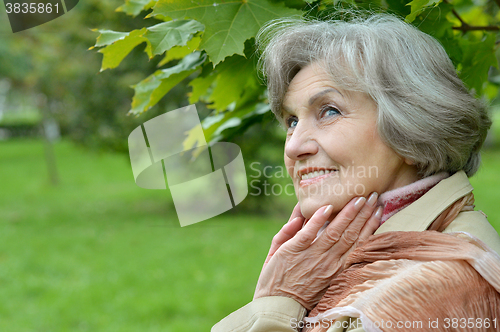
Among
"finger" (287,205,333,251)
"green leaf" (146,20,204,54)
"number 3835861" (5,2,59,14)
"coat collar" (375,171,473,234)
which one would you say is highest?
"green leaf" (146,20,204,54)

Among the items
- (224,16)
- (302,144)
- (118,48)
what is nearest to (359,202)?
(302,144)

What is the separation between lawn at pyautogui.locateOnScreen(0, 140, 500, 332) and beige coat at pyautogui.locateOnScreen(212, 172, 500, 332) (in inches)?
42.7

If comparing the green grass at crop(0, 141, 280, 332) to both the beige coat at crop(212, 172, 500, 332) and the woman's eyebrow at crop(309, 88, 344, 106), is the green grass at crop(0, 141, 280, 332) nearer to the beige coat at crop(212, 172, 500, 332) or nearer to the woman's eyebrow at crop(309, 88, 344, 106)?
the beige coat at crop(212, 172, 500, 332)

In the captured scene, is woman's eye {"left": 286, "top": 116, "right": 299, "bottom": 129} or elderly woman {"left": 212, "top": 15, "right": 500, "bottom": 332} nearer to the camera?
elderly woman {"left": 212, "top": 15, "right": 500, "bottom": 332}

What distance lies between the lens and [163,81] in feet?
7.30

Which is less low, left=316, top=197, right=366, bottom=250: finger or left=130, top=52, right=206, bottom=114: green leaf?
left=130, top=52, right=206, bottom=114: green leaf

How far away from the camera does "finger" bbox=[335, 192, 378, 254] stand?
5.76 ft

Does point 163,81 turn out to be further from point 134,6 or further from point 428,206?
point 428,206

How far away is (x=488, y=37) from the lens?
2213 mm

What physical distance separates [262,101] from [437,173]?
1.09 m

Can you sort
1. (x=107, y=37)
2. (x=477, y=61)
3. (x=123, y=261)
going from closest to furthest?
(x=107, y=37)
(x=477, y=61)
(x=123, y=261)

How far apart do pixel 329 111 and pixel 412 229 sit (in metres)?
0.51

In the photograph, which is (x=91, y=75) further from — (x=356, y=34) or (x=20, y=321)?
(x=356, y=34)

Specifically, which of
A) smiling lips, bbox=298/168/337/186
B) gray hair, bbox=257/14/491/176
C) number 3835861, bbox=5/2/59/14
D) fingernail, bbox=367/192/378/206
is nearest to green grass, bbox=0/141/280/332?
number 3835861, bbox=5/2/59/14
